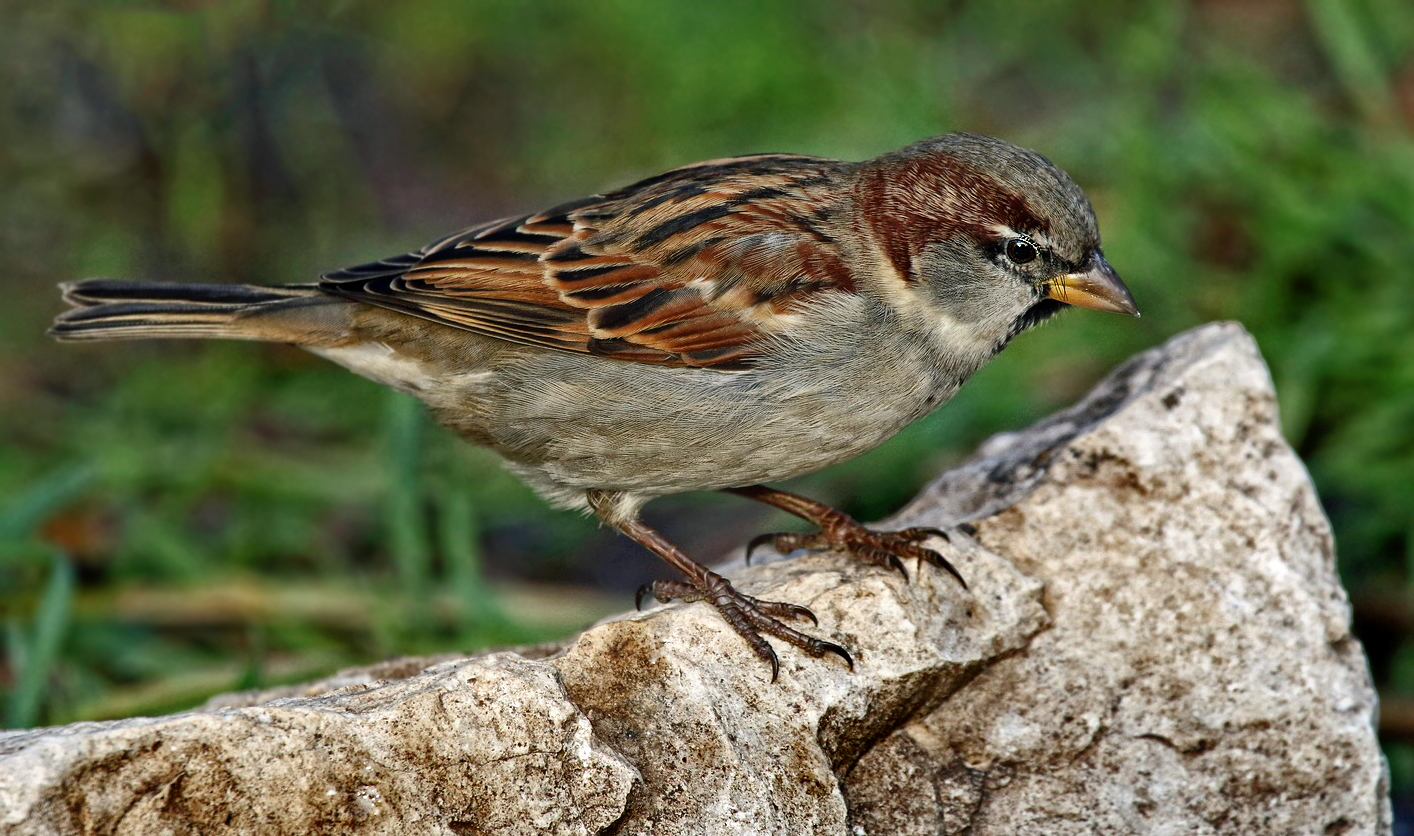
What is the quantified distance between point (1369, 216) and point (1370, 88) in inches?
35.5

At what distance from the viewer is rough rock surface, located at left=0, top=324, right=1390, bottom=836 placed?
2.62m

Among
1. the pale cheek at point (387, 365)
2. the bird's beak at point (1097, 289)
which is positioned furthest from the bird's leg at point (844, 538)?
the pale cheek at point (387, 365)

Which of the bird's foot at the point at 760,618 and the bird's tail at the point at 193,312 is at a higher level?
the bird's tail at the point at 193,312

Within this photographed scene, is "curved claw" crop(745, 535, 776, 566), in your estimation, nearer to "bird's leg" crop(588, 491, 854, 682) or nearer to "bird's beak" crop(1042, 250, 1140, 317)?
"bird's leg" crop(588, 491, 854, 682)

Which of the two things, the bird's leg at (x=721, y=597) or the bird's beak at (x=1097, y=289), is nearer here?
the bird's leg at (x=721, y=597)

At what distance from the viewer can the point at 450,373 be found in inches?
168

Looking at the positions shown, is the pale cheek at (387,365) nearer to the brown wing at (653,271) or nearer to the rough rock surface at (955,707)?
the brown wing at (653,271)

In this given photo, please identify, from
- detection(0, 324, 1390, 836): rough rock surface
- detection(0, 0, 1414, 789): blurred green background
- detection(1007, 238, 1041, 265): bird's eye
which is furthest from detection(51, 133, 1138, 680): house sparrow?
detection(0, 0, 1414, 789): blurred green background

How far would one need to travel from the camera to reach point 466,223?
767 cm

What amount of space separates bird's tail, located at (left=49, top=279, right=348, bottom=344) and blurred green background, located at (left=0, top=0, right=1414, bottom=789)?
67cm

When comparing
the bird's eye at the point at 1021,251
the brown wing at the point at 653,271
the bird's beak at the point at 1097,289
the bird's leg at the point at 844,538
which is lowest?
the bird's leg at the point at 844,538

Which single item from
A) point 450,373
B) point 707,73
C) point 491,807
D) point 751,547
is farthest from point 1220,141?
point 491,807

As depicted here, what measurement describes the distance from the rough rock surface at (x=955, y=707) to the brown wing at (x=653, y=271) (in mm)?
655

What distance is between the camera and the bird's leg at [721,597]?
322 cm
